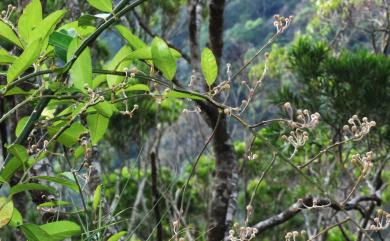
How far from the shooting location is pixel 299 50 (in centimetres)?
334

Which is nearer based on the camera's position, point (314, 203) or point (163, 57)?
point (163, 57)

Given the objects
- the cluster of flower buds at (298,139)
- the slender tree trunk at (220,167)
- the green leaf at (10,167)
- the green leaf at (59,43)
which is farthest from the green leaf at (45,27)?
the slender tree trunk at (220,167)

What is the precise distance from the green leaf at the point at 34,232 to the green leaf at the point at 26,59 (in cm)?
15

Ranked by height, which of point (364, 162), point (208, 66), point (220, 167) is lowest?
point (220, 167)

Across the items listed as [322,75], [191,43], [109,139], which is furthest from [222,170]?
[109,139]

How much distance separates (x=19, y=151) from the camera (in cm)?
64

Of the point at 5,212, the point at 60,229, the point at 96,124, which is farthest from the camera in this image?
the point at 96,124

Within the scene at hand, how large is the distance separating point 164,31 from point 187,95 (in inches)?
225

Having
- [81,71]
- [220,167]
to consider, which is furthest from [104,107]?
[220,167]

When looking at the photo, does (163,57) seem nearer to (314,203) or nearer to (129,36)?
(129,36)

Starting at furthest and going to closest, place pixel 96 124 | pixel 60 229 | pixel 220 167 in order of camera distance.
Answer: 1. pixel 220 167
2. pixel 96 124
3. pixel 60 229

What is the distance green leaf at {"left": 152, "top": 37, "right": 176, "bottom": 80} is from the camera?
2.21 feet

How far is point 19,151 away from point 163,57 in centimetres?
18

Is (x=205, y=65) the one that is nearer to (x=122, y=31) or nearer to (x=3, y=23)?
(x=122, y=31)
